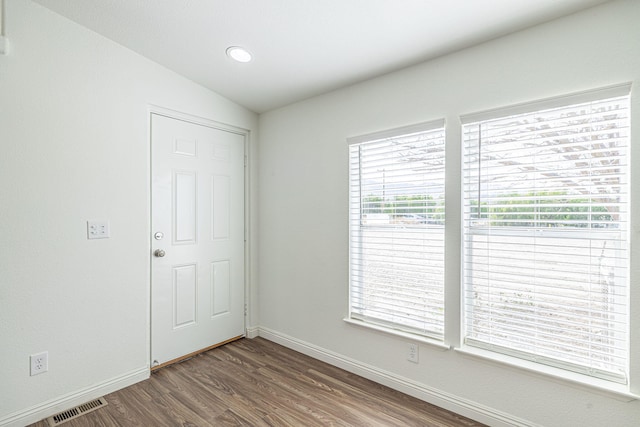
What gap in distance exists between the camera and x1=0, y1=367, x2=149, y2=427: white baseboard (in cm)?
190

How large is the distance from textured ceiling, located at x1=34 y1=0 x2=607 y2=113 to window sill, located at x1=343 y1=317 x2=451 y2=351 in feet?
6.26

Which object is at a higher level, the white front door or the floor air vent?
the white front door

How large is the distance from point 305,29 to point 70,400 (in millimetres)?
2879

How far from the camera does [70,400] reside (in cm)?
210

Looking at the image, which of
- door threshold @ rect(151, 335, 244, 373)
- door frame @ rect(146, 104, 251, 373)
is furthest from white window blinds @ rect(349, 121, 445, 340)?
door threshold @ rect(151, 335, 244, 373)

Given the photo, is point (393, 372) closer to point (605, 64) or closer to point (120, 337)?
point (120, 337)

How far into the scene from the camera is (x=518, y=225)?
1.85 meters

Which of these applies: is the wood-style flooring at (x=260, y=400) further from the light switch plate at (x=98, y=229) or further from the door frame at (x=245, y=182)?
the light switch plate at (x=98, y=229)

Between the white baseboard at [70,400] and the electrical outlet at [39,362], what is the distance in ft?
0.68

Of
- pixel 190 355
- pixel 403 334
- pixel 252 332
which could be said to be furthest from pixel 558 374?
pixel 190 355

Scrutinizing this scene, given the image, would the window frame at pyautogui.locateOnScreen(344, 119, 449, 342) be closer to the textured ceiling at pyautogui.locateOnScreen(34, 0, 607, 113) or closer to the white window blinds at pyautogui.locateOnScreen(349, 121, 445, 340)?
the white window blinds at pyautogui.locateOnScreen(349, 121, 445, 340)

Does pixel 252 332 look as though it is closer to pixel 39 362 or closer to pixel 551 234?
pixel 39 362

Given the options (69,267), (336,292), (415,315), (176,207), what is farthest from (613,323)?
(69,267)

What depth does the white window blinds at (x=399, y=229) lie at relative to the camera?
84.9 inches
